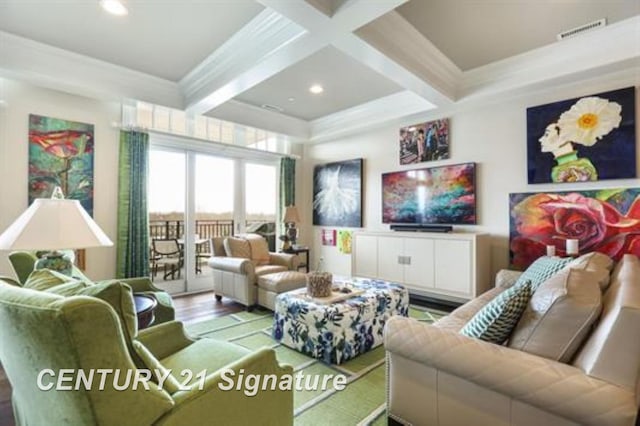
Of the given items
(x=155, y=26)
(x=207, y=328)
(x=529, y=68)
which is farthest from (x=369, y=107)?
(x=207, y=328)

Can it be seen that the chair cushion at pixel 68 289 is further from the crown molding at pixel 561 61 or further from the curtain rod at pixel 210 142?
the crown molding at pixel 561 61

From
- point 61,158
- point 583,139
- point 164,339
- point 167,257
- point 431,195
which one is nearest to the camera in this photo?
point 164,339

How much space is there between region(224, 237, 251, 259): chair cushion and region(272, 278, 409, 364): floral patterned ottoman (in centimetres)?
161

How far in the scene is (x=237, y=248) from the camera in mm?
4406

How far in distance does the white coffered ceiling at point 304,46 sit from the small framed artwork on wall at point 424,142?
15.5 inches

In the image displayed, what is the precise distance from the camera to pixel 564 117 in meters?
3.50

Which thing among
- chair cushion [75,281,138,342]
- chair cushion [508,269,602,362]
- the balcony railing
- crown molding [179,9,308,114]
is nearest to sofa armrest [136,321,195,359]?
chair cushion [75,281,138,342]

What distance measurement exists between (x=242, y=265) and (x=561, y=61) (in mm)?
4120

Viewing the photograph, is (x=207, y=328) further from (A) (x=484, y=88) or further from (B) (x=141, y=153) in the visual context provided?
(A) (x=484, y=88)

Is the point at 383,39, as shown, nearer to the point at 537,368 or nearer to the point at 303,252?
the point at 537,368

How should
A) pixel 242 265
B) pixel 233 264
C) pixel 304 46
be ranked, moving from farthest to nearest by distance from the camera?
pixel 233 264 < pixel 242 265 < pixel 304 46

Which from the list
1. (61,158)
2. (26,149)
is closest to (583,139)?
(61,158)

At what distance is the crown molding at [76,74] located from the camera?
3.06 meters

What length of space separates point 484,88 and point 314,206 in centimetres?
349
